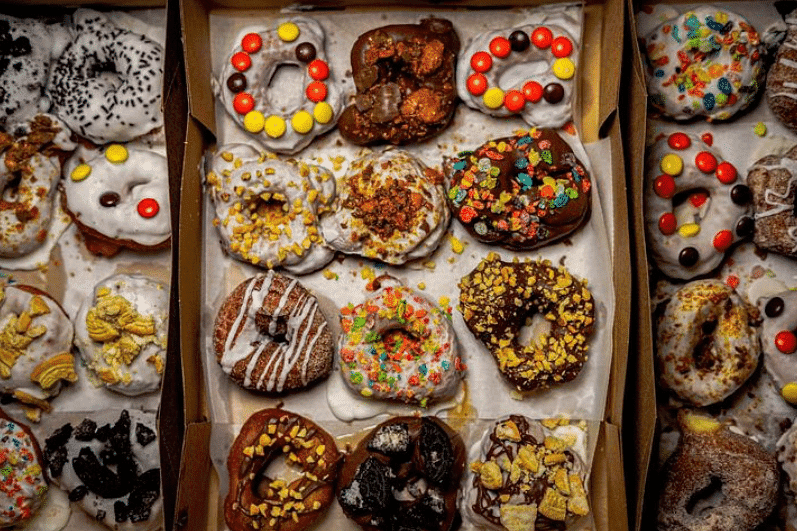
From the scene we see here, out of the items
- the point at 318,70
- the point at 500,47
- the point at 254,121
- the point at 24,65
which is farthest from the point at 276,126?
the point at 24,65

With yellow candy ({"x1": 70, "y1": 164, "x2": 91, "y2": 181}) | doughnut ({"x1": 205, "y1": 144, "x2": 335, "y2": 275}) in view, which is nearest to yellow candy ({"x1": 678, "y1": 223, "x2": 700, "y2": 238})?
doughnut ({"x1": 205, "y1": 144, "x2": 335, "y2": 275})

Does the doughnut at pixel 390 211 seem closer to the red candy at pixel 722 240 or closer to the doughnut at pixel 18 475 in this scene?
the red candy at pixel 722 240

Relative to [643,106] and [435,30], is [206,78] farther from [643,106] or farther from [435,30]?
[643,106]

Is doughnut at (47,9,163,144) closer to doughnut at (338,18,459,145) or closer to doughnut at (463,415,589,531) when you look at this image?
doughnut at (338,18,459,145)

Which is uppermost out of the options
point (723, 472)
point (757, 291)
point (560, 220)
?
point (560, 220)

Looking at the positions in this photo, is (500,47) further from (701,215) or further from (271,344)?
(271,344)

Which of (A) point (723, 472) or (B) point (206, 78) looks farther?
(B) point (206, 78)

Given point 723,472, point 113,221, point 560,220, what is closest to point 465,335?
point 560,220
